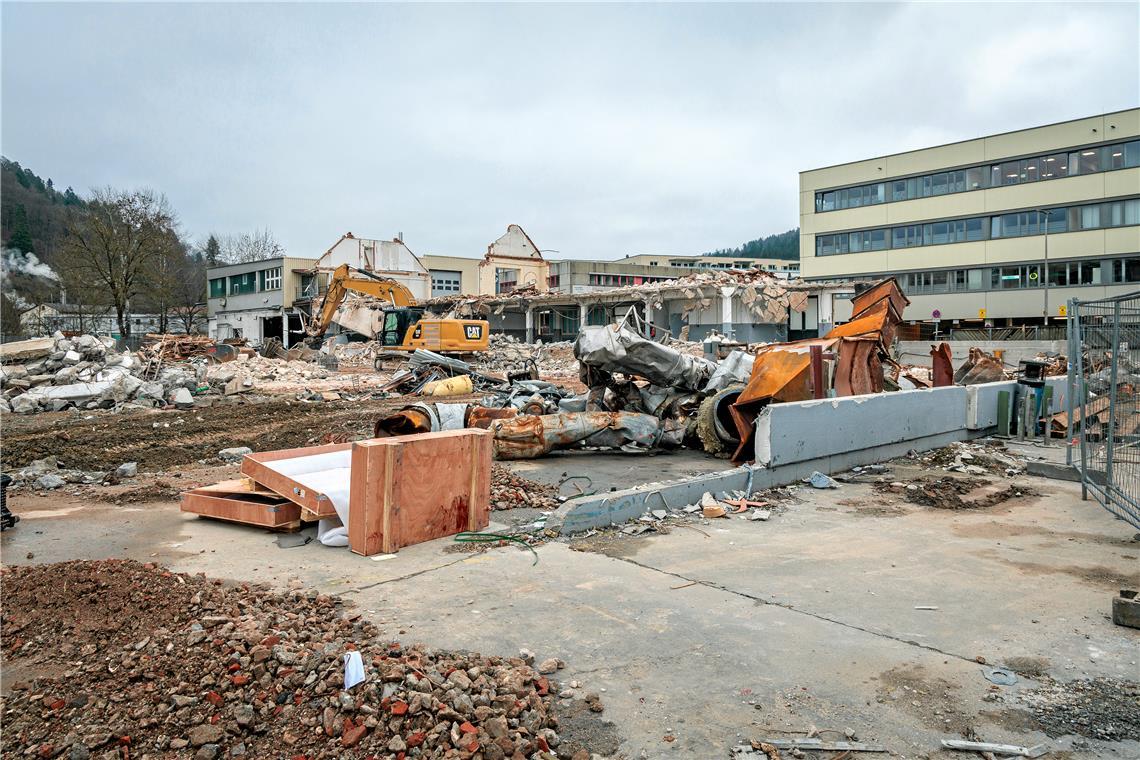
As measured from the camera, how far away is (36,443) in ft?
36.7

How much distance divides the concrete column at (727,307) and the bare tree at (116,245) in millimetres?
31188

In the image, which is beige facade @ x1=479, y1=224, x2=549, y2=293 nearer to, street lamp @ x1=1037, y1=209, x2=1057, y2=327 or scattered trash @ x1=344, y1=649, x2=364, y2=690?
street lamp @ x1=1037, y1=209, x2=1057, y2=327

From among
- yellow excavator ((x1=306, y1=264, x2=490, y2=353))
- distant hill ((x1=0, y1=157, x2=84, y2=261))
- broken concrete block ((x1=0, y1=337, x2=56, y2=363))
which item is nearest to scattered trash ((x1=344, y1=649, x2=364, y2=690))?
broken concrete block ((x1=0, y1=337, x2=56, y2=363))

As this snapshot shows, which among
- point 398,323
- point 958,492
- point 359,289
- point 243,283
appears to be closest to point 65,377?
point 398,323

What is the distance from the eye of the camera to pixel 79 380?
62.0 ft

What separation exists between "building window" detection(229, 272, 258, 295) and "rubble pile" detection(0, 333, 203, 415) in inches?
1360

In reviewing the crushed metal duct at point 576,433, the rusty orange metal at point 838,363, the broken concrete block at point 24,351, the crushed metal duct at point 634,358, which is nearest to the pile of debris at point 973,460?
the rusty orange metal at point 838,363

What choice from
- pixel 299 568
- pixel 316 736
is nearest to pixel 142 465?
pixel 299 568

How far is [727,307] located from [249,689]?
33926 millimetres

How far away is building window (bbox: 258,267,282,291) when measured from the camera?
53.7 meters

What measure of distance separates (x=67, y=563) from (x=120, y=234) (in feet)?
134

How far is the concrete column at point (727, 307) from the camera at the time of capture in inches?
1364

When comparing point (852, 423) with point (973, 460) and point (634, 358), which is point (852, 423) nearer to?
point (973, 460)

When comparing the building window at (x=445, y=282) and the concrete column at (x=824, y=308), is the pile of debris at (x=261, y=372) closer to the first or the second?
the concrete column at (x=824, y=308)
